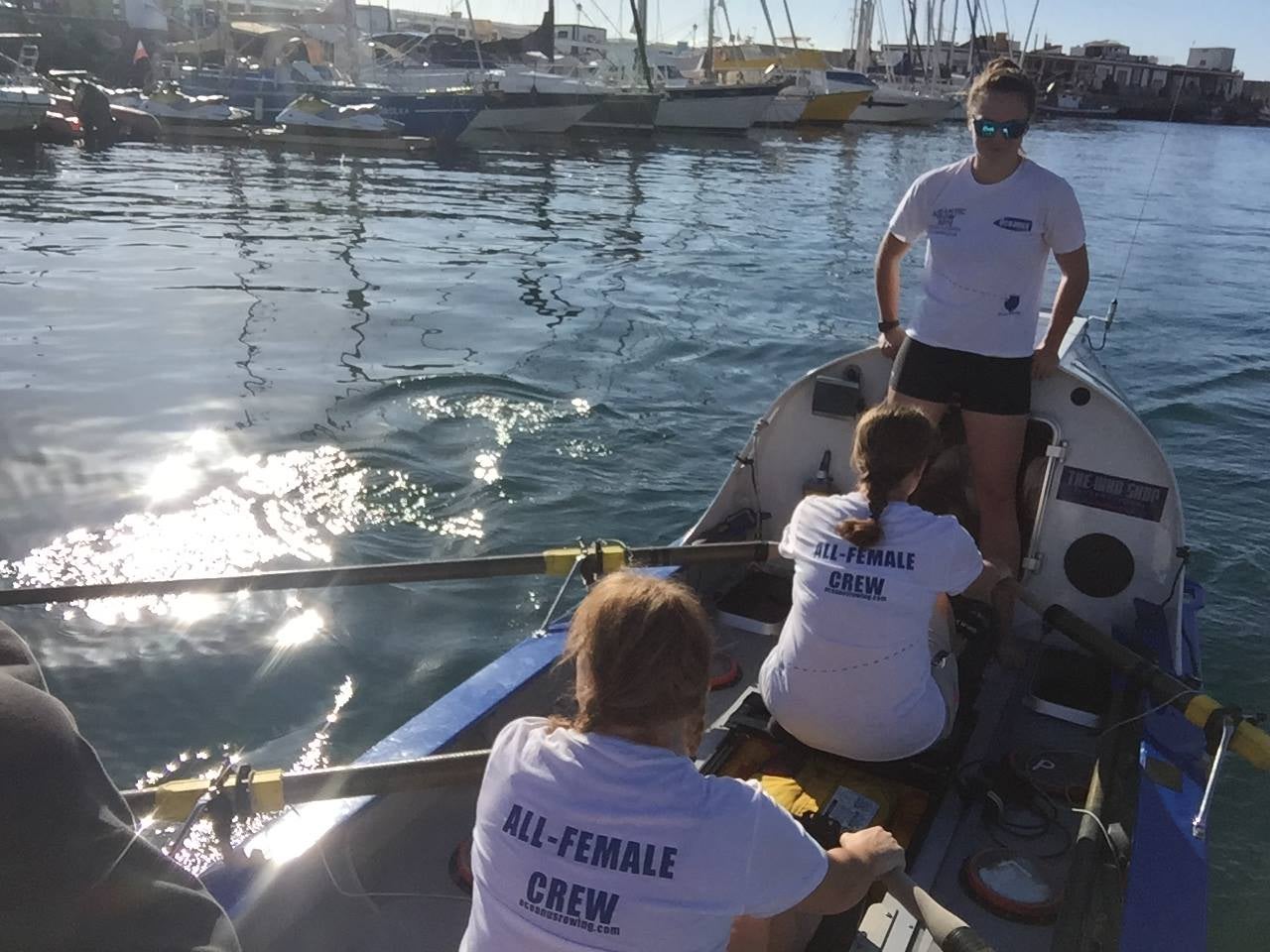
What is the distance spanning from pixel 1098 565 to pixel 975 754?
1.41 m

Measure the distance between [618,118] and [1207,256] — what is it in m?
31.0

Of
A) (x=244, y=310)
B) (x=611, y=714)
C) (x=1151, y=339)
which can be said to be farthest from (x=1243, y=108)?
(x=611, y=714)

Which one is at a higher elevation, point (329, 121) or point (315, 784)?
point (329, 121)

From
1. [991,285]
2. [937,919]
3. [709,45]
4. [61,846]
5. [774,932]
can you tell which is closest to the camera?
[61,846]

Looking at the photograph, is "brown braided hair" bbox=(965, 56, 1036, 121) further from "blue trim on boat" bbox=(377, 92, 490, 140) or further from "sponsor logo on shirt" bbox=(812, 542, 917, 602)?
"blue trim on boat" bbox=(377, 92, 490, 140)

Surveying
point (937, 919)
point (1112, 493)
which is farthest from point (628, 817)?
point (1112, 493)

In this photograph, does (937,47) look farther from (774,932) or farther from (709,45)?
(774,932)

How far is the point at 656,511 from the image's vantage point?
9508mm

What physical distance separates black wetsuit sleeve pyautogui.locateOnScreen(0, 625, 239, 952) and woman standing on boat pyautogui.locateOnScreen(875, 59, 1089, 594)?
14.2 feet

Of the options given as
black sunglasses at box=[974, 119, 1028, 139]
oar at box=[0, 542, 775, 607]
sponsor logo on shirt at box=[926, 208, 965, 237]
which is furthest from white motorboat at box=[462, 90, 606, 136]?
oar at box=[0, 542, 775, 607]

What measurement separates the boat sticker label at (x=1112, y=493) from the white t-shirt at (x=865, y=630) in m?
2.09

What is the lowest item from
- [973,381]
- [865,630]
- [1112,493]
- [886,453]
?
[1112,493]

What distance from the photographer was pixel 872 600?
12.0 ft

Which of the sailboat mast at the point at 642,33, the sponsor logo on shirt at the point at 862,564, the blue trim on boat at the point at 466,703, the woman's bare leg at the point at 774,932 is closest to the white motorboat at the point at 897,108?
the sailboat mast at the point at 642,33
